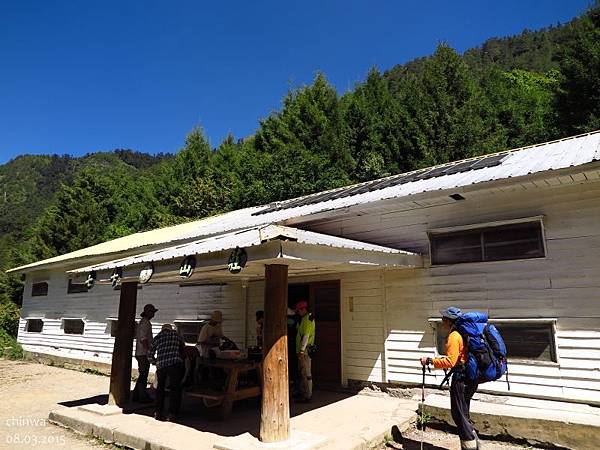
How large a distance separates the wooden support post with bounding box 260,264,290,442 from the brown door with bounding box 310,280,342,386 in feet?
11.4

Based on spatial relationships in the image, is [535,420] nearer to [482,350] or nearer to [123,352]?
[482,350]

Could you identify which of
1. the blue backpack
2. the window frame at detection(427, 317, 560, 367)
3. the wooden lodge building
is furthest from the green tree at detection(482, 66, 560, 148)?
the blue backpack

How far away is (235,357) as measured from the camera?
743 cm

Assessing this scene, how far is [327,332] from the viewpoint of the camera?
28.8ft

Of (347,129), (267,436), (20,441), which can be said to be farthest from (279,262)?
(347,129)

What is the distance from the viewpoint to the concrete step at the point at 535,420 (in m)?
5.03

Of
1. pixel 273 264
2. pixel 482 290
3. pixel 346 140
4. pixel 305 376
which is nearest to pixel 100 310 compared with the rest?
pixel 305 376

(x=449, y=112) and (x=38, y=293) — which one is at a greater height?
(x=449, y=112)

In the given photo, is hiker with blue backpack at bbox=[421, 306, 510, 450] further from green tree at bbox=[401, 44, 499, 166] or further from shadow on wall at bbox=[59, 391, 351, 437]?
green tree at bbox=[401, 44, 499, 166]

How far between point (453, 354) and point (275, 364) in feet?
6.68

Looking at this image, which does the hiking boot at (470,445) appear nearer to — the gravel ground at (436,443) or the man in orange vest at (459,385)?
the man in orange vest at (459,385)

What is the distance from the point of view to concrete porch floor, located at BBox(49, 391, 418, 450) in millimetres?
5391

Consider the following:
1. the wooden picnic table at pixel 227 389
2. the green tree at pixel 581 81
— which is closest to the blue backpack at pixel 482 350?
the wooden picnic table at pixel 227 389

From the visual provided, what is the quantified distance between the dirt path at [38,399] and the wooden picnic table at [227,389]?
160 centimetres
